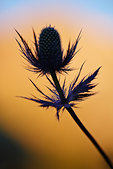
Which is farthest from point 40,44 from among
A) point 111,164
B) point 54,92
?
point 111,164

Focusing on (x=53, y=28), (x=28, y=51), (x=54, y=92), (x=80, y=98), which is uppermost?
(x=53, y=28)

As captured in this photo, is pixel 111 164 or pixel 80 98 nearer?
pixel 111 164

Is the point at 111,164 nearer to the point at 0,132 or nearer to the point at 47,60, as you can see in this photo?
the point at 47,60

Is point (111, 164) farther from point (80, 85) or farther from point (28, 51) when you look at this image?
point (28, 51)

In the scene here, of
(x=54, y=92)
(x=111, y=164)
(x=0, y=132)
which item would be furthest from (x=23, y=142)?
(x=111, y=164)

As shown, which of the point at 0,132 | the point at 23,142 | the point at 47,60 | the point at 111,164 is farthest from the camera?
the point at 0,132

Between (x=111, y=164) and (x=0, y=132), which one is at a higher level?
(x=0, y=132)

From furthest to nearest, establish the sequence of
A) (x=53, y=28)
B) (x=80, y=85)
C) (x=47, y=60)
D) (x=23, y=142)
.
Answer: (x=23, y=142) → (x=53, y=28) → (x=47, y=60) → (x=80, y=85)
